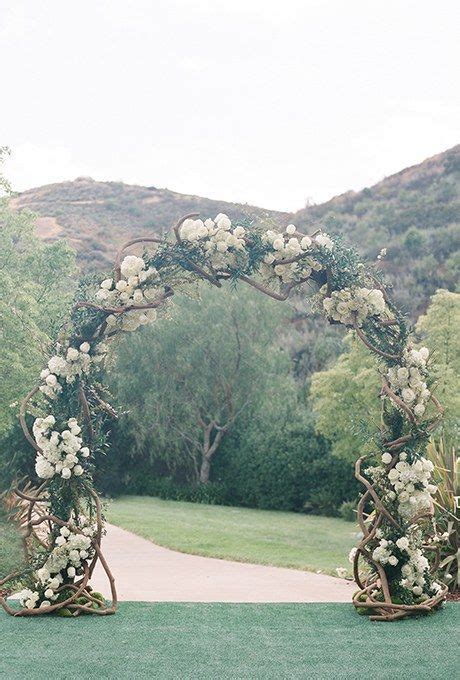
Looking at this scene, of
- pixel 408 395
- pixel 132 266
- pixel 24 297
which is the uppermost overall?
pixel 24 297

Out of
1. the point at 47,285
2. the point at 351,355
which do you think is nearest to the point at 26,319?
the point at 47,285

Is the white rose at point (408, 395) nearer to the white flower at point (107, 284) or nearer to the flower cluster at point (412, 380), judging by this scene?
the flower cluster at point (412, 380)

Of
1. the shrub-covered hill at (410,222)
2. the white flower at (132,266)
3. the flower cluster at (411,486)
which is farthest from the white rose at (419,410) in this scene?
the shrub-covered hill at (410,222)

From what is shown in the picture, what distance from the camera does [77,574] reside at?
21.4 feet

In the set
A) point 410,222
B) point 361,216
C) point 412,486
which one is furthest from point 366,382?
point 361,216

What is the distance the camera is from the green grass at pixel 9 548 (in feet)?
26.9

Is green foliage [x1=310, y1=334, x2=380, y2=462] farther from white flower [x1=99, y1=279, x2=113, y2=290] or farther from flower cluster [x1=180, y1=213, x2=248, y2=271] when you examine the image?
white flower [x1=99, y1=279, x2=113, y2=290]

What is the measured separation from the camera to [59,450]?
20.9 ft

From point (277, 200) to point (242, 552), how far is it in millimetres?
39845

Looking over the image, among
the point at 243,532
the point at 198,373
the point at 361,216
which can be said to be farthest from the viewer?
the point at 361,216

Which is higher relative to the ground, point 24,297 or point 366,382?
point 24,297

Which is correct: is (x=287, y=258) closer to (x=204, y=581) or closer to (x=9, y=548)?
(x=9, y=548)

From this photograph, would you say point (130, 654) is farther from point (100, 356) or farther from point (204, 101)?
point (204, 101)

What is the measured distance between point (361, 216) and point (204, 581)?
33.7 m
